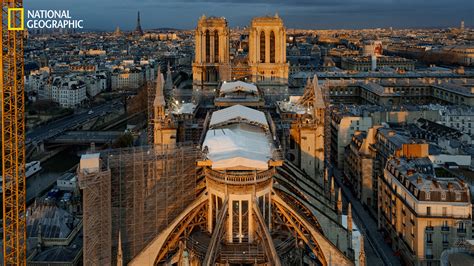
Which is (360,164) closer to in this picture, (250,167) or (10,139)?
(250,167)

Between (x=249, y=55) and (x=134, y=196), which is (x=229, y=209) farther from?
(x=249, y=55)

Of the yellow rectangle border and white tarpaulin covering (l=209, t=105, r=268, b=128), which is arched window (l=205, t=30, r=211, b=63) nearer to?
white tarpaulin covering (l=209, t=105, r=268, b=128)

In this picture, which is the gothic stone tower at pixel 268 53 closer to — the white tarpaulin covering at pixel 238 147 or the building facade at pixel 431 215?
the white tarpaulin covering at pixel 238 147

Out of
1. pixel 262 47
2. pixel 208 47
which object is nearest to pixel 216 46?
pixel 208 47

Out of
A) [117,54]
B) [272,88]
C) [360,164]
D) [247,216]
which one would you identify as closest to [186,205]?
[247,216]

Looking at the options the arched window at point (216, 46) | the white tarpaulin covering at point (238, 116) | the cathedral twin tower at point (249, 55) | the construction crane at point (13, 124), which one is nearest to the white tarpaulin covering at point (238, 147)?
the white tarpaulin covering at point (238, 116)
